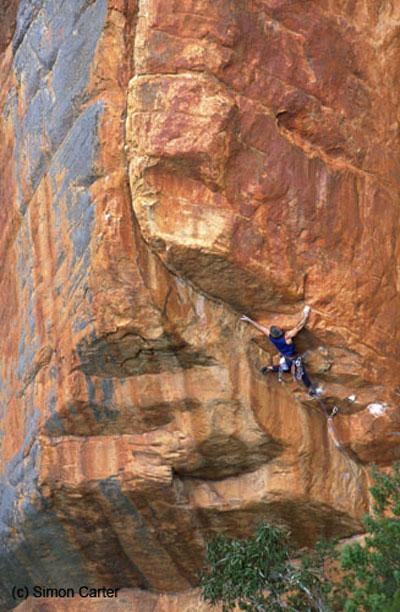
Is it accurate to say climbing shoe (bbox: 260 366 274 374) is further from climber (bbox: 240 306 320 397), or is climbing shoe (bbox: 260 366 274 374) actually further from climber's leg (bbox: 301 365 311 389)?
climber's leg (bbox: 301 365 311 389)

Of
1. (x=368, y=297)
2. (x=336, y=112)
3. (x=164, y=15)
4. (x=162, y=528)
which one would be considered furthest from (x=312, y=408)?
(x=164, y=15)

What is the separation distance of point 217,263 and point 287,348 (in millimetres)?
1721

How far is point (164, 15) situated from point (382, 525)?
27.3 feet

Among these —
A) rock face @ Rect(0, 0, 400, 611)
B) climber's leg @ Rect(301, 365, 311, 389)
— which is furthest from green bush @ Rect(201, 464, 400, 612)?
climber's leg @ Rect(301, 365, 311, 389)

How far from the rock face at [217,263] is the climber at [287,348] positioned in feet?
0.56

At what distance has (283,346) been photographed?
1886cm

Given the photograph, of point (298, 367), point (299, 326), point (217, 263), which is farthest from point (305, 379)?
point (217, 263)

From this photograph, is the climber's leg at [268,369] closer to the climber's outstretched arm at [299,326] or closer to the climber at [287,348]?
the climber at [287,348]

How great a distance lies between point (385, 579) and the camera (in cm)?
1697

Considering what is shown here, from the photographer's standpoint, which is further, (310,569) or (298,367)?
(298,367)

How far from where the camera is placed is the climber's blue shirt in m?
18.8

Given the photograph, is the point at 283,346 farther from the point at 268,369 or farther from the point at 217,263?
the point at 217,263

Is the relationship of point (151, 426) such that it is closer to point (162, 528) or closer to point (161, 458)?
point (161, 458)

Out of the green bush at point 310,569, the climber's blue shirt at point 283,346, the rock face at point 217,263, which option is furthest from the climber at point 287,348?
the green bush at point 310,569
